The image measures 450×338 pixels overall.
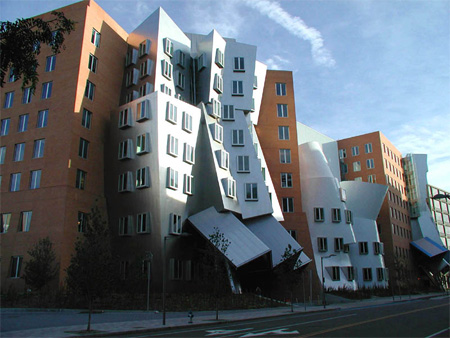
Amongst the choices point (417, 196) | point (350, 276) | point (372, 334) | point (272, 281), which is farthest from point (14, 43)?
point (417, 196)

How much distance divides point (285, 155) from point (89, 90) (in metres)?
26.3

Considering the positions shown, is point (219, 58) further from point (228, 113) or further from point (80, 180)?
point (80, 180)

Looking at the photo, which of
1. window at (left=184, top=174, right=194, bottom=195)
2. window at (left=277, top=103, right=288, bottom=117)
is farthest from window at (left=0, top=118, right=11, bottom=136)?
window at (left=277, top=103, right=288, bottom=117)

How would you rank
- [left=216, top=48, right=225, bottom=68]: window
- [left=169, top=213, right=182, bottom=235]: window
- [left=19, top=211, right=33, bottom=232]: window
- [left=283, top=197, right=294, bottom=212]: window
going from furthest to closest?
[left=283, top=197, right=294, bottom=212]: window < [left=216, top=48, right=225, bottom=68]: window < [left=169, top=213, right=182, bottom=235]: window < [left=19, top=211, right=33, bottom=232]: window

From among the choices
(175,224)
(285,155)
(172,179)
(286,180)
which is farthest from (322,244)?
(172,179)

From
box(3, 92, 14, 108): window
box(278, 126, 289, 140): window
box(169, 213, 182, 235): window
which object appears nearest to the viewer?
box(169, 213, 182, 235): window

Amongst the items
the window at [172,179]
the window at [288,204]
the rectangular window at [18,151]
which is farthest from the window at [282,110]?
the rectangular window at [18,151]

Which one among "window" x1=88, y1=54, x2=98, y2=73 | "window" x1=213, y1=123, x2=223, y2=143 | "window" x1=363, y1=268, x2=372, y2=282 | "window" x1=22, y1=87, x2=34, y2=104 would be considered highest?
"window" x1=88, y1=54, x2=98, y2=73

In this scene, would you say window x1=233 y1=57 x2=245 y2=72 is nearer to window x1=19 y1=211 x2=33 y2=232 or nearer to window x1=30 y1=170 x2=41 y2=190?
window x1=30 y1=170 x2=41 y2=190

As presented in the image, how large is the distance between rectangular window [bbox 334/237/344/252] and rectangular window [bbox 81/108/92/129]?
34.6 meters

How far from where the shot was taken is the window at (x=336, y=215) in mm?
55750

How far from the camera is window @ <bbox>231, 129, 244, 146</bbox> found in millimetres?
47431

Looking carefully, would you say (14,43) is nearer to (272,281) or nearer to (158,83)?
(158,83)

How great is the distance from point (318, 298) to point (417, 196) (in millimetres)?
57614
